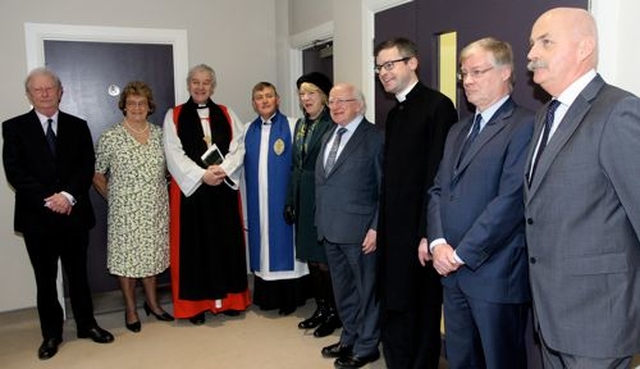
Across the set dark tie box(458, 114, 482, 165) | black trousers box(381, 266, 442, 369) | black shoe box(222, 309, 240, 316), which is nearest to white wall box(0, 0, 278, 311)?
black shoe box(222, 309, 240, 316)

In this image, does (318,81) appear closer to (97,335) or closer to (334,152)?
(334,152)

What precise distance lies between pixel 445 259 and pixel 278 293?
197cm

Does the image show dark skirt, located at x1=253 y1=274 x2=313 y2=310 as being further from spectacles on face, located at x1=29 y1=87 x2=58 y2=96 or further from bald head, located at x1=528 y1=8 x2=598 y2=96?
bald head, located at x1=528 y1=8 x2=598 y2=96

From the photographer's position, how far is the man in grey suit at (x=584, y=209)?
137 centimetres

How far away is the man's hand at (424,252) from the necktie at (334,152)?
0.73 metres

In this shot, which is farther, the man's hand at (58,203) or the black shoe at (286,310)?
the black shoe at (286,310)

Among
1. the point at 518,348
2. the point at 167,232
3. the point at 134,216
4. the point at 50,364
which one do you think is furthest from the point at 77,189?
the point at 518,348

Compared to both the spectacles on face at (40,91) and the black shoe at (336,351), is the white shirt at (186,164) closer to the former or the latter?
the spectacles on face at (40,91)

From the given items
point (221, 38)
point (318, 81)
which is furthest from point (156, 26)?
point (318, 81)

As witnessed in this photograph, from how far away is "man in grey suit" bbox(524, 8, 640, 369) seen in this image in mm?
1365

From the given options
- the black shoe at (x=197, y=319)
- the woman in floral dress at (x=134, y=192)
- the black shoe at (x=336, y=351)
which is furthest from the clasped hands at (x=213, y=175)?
the black shoe at (x=336, y=351)

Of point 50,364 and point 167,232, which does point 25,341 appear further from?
point 167,232

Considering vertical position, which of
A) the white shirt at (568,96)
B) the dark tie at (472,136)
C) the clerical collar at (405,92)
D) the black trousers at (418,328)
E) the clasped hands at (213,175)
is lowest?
the black trousers at (418,328)

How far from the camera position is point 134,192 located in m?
3.32
